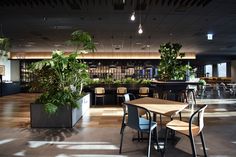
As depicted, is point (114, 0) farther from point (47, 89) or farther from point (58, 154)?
point (58, 154)

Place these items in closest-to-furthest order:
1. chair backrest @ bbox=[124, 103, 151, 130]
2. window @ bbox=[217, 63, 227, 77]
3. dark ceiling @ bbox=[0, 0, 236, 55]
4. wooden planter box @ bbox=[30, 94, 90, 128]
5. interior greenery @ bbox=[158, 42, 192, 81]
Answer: chair backrest @ bbox=[124, 103, 151, 130] → wooden planter box @ bbox=[30, 94, 90, 128] → dark ceiling @ bbox=[0, 0, 236, 55] → interior greenery @ bbox=[158, 42, 192, 81] → window @ bbox=[217, 63, 227, 77]

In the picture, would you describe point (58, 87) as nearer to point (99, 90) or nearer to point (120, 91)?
point (99, 90)

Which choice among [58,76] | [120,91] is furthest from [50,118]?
[120,91]

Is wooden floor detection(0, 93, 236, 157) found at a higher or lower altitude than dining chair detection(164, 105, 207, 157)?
lower

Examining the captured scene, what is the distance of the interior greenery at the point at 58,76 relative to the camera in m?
6.04

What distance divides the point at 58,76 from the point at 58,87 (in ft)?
1.03

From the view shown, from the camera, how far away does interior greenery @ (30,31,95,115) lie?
6.04 metres

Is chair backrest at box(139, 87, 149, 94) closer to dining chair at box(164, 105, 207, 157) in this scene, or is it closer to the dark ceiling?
the dark ceiling

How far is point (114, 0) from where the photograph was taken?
19.2 ft

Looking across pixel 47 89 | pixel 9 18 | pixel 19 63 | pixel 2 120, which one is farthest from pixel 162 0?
pixel 19 63

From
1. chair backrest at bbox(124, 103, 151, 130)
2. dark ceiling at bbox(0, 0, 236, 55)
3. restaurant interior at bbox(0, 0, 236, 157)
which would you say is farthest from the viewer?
dark ceiling at bbox(0, 0, 236, 55)

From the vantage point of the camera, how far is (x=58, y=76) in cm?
642

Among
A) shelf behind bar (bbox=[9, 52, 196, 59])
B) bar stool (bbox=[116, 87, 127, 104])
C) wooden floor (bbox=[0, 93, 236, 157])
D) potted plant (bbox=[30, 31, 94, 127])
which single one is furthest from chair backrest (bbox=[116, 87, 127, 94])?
shelf behind bar (bbox=[9, 52, 196, 59])

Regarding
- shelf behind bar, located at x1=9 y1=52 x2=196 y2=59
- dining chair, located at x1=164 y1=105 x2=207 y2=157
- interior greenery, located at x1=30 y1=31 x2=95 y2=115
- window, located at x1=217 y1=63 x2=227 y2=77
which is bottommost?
dining chair, located at x1=164 y1=105 x2=207 y2=157
